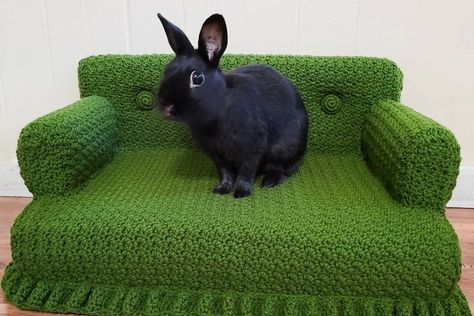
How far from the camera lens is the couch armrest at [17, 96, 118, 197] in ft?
3.03

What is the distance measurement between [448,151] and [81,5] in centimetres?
118

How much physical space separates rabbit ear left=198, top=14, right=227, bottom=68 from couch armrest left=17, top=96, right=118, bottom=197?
354 millimetres

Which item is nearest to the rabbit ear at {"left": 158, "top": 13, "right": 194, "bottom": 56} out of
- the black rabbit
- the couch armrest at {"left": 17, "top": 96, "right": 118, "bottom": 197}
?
the black rabbit

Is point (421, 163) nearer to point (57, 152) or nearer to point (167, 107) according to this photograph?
point (167, 107)

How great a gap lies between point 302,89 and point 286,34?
0.77 ft

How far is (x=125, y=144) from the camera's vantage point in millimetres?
1311

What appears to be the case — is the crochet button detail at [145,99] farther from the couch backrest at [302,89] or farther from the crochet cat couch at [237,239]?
the crochet cat couch at [237,239]

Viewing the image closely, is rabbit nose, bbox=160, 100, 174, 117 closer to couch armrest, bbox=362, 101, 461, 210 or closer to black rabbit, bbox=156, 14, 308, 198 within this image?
black rabbit, bbox=156, 14, 308, 198

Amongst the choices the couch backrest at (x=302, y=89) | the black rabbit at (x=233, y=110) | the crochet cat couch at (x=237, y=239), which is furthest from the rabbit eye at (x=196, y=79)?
the couch backrest at (x=302, y=89)

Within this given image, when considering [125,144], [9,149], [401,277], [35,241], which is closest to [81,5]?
[125,144]

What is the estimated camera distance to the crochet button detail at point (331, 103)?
4.08 ft

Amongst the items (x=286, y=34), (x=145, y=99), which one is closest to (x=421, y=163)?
(x=286, y=34)

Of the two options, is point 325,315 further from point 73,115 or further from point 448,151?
point 73,115

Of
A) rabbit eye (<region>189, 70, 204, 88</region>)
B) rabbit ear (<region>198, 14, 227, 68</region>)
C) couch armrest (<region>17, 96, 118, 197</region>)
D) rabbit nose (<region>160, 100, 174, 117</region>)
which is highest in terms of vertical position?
rabbit ear (<region>198, 14, 227, 68</region>)
